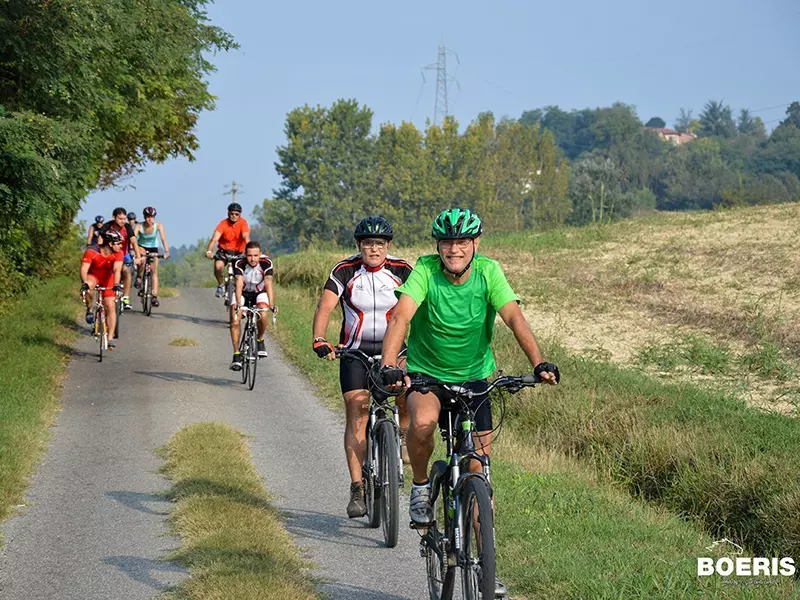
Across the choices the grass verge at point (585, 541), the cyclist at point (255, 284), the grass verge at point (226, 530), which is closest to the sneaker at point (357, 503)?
the grass verge at point (226, 530)

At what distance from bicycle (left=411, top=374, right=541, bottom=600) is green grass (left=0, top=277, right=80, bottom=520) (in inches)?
177

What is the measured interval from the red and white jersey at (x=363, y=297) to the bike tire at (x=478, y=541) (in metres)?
2.95

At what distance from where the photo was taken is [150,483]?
34.1ft

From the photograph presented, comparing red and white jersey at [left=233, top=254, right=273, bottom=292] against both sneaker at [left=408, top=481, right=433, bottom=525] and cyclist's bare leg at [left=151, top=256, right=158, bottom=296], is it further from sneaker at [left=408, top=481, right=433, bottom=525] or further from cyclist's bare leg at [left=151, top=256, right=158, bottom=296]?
sneaker at [left=408, top=481, right=433, bottom=525]

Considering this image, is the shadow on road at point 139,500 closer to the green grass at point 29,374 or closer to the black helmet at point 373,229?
the green grass at point 29,374

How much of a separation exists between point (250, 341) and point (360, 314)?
7.48 meters

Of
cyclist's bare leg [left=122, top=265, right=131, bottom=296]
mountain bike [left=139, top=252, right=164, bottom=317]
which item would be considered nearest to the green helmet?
cyclist's bare leg [left=122, top=265, right=131, bottom=296]

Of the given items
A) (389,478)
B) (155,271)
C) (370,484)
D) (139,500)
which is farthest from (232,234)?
(389,478)

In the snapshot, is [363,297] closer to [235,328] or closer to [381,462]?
[381,462]

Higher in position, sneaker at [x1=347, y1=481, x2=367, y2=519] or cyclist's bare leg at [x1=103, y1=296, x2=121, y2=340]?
cyclist's bare leg at [x1=103, y1=296, x2=121, y2=340]

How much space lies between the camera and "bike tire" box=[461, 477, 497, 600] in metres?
5.41

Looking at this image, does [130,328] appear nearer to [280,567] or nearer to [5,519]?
[5,519]

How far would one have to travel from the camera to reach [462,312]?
249 inches

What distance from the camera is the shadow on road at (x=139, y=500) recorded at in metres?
9.35
